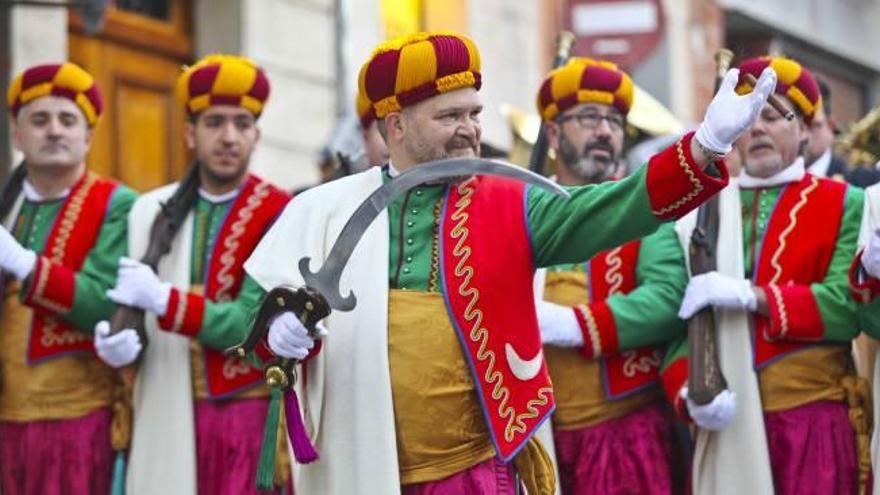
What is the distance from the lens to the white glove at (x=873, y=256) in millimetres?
6547

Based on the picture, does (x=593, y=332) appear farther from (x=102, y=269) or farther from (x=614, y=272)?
(x=102, y=269)

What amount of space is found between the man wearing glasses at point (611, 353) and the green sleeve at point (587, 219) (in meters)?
1.34

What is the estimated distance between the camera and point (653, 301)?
731 centimetres

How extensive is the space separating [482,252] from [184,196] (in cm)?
219

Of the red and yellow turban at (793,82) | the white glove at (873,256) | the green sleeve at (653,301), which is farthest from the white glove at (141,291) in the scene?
the white glove at (873,256)

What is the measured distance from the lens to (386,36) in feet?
44.7

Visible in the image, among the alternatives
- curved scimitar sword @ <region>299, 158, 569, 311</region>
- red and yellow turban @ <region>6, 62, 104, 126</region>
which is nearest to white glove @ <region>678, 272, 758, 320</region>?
curved scimitar sword @ <region>299, 158, 569, 311</region>

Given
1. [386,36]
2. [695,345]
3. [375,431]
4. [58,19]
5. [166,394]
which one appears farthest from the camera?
[386,36]

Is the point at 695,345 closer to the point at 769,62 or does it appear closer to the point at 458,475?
the point at 769,62

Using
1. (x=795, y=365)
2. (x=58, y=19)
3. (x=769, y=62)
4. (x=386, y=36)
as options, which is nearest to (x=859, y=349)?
(x=795, y=365)

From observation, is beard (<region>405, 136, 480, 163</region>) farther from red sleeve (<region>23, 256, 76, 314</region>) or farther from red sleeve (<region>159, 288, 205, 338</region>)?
red sleeve (<region>23, 256, 76, 314</region>)

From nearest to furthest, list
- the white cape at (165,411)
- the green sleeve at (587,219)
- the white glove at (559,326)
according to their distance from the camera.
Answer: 1. the green sleeve at (587,219)
2. the white glove at (559,326)
3. the white cape at (165,411)

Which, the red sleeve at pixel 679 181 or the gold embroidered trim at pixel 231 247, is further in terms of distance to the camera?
the gold embroidered trim at pixel 231 247

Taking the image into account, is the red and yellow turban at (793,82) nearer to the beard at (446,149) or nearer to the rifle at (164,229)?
the beard at (446,149)
